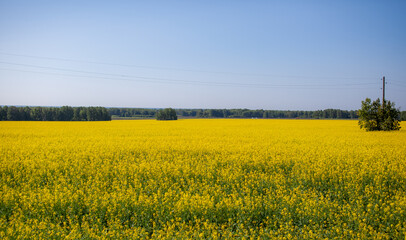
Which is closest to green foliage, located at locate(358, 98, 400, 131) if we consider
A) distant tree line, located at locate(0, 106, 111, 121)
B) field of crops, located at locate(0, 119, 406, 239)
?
field of crops, located at locate(0, 119, 406, 239)

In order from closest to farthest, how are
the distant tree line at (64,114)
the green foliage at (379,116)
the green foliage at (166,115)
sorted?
the green foliage at (379,116) → the distant tree line at (64,114) → the green foliage at (166,115)

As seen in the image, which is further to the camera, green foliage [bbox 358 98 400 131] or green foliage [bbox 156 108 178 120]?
green foliage [bbox 156 108 178 120]

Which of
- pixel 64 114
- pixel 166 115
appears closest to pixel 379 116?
pixel 166 115

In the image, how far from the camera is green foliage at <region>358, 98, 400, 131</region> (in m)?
27.4

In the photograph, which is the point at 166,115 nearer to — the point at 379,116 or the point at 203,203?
the point at 379,116

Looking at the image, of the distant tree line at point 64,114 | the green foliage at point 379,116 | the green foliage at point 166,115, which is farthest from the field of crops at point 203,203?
the distant tree line at point 64,114

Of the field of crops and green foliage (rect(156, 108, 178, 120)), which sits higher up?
green foliage (rect(156, 108, 178, 120))

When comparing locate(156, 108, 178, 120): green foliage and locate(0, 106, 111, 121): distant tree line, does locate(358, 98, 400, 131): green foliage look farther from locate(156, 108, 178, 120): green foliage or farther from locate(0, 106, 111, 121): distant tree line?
locate(0, 106, 111, 121): distant tree line

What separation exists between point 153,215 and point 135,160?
6405 millimetres

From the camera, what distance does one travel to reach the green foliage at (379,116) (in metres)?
27.4

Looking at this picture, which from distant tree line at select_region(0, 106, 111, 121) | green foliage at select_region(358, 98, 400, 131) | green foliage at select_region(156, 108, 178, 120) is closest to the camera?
green foliage at select_region(358, 98, 400, 131)

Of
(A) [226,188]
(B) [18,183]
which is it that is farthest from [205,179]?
(B) [18,183]

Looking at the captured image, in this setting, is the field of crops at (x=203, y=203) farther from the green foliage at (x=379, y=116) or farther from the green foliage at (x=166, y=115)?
the green foliage at (x=166, y=115)

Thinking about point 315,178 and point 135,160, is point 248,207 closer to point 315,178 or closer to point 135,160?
point 315,178
